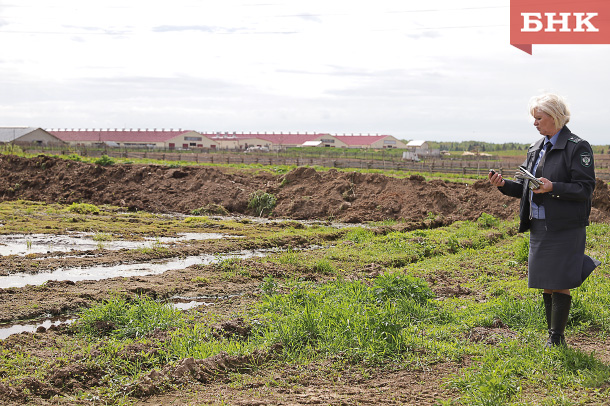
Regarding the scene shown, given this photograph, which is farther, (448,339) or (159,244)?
(159,244)

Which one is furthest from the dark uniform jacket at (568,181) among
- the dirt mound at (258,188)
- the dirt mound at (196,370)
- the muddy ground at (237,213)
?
the dirt mound at (258,188)

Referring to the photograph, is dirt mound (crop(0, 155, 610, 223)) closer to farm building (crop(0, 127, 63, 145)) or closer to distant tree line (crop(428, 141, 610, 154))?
farm building (crop(0, 127, 63, 145))

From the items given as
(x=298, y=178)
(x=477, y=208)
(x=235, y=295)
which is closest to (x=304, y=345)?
(x=235, y=295)

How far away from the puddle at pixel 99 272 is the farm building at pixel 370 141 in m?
86.1

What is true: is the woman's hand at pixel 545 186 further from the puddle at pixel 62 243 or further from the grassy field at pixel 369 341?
the puddle at pixel 62 243

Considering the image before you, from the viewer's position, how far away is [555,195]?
203 inches

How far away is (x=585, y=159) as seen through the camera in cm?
520

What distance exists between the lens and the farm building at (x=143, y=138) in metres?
92.6

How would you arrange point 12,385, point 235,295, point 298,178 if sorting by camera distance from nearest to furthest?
point 12,385, point 235,295, point 298,178

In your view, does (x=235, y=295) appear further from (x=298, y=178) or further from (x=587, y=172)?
(x=298, y=178)

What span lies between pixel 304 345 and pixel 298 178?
74.1 feet

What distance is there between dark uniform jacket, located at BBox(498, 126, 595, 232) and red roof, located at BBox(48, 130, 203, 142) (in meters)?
91.7

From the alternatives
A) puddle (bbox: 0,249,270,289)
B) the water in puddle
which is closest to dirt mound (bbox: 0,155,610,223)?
puddle (bbox: 0,249,270,289)

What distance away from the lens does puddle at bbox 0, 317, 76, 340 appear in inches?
312
